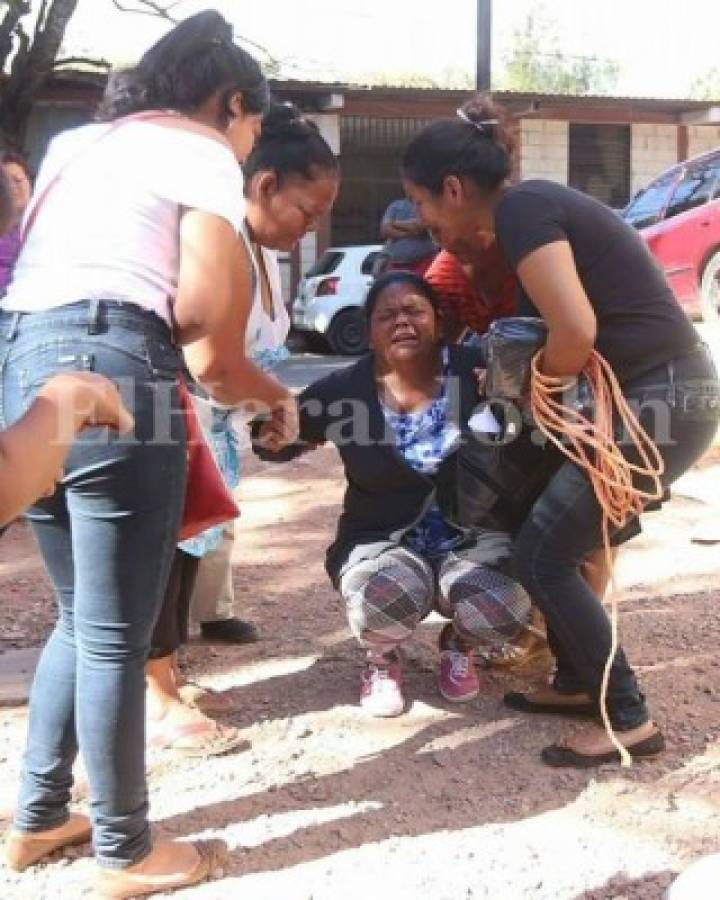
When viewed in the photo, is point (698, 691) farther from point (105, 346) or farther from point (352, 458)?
point (105, 346)

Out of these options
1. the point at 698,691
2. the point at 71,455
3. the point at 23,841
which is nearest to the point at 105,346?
the point at 71,455

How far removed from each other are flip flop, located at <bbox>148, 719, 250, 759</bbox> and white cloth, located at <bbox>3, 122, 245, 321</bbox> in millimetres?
1292

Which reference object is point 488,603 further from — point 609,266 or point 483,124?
point 483,124

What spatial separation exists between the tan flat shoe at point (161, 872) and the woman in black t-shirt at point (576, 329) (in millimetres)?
957

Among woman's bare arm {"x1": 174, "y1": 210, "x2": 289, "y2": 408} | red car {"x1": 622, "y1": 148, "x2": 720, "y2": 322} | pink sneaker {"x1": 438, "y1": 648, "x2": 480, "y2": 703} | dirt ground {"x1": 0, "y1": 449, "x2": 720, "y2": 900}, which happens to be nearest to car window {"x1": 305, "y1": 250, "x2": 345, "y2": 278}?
red car {"x1": 622, "y1": 148, "x2": 720, "y2": 322}

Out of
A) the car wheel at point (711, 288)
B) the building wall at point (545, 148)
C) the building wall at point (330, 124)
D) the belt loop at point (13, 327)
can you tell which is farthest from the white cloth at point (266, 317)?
the building wall at point (545, 148)

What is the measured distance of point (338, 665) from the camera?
3.71 m

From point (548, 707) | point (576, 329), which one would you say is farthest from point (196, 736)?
point (576, 329)

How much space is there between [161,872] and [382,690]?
1.07 metres

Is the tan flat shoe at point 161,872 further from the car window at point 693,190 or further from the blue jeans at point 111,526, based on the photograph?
the car window at point 693,190

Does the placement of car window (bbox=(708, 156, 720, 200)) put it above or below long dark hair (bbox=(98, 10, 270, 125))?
above

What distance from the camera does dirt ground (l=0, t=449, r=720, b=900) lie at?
96.9 inches

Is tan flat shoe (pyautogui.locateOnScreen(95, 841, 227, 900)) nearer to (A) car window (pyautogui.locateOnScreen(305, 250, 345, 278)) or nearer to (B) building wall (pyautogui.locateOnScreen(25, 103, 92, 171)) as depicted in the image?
(A) car window (pyautogui.locateOnScreen(305, 250, 345, 278))

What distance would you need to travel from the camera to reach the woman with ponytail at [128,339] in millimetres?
2146
